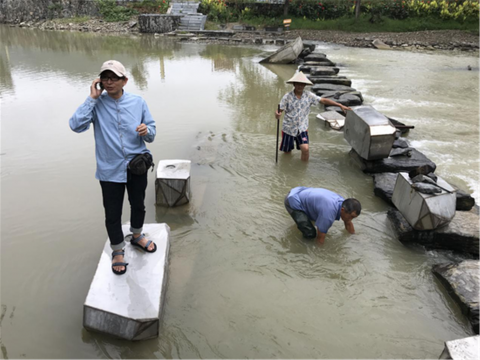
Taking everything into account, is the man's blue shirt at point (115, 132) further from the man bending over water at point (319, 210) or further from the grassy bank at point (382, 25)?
the grassy bank at point (382, 25)

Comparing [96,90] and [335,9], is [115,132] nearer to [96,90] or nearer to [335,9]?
[96,90]

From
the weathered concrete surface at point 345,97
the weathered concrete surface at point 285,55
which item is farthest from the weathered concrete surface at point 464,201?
the weathered concrete surface at point 285,55

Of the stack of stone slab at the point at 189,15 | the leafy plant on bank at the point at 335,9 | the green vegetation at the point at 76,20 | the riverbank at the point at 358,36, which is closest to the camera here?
the riverbank at the point at 358,36

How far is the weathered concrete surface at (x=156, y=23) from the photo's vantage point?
80.9 feet

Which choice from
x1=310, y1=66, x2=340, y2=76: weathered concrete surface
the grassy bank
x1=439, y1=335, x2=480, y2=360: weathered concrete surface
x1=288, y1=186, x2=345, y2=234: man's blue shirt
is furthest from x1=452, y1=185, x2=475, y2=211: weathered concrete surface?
the grassy bank

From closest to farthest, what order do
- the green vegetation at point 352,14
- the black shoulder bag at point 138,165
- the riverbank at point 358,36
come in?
the black shoulder bag at point 138,165
the riverbank at point 358,36
the green vegetation at point 352,14

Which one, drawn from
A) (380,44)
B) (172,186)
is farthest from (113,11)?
(172,186)

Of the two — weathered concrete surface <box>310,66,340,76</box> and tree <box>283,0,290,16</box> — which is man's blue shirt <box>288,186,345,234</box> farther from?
tree <box>283,0,290,16</box>

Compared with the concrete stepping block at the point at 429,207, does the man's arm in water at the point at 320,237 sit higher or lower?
lower

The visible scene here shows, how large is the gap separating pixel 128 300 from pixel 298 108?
399 cm

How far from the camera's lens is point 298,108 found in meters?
5.70

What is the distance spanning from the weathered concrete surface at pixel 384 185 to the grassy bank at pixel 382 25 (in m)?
21.5

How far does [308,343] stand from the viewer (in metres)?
2.90

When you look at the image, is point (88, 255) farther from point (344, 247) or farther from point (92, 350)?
point (344, 247)
